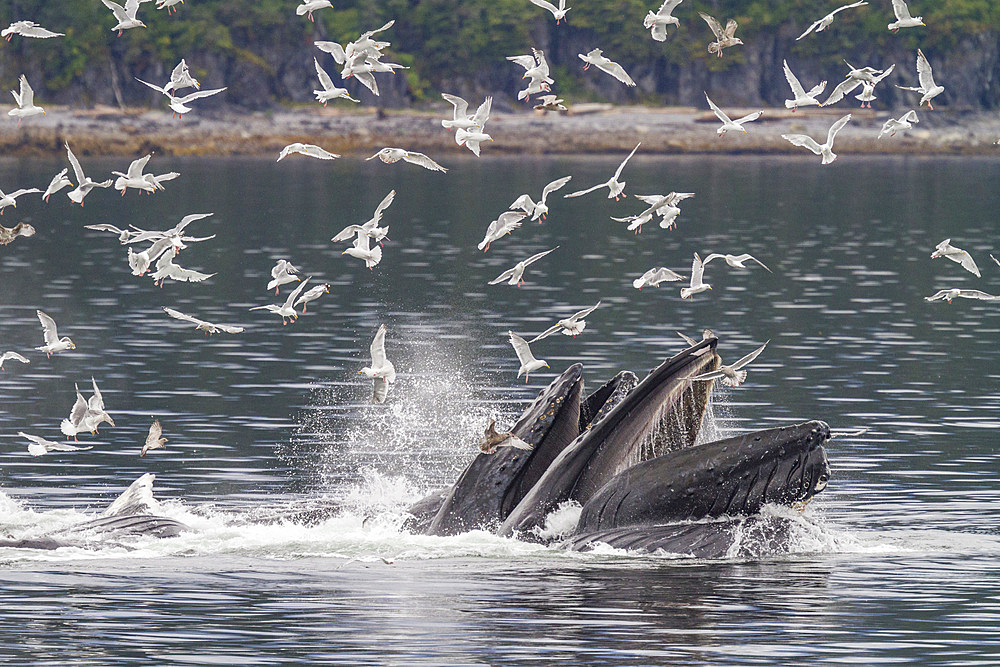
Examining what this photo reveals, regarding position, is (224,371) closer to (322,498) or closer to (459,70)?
(322,498)

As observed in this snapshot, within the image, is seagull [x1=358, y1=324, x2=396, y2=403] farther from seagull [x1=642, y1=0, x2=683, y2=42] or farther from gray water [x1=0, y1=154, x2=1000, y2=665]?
seagull [x1=642, y1=0, x2=683, y2=42]

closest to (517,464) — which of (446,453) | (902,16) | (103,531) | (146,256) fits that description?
(103,531)

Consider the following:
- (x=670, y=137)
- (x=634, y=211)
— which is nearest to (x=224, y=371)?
(x=634, y=211)

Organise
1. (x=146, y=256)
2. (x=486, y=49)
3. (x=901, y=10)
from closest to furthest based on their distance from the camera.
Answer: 1. (x=146, y=256)
2. (x=901, y=10)
3. (x=486, y=49)

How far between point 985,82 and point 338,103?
57908mm

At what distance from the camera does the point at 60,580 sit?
71.6ft

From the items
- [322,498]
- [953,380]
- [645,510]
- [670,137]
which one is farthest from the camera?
[670,137]

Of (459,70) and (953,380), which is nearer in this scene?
(953,380)

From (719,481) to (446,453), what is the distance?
10.8m

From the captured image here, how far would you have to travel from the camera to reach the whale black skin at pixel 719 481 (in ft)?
67.6

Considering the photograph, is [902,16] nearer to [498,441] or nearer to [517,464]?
[517,464]

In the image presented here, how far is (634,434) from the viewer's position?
21.1m

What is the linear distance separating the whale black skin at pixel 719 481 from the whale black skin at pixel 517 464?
2.53 ft

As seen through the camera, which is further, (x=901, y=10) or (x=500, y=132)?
(x=500, y=132)
